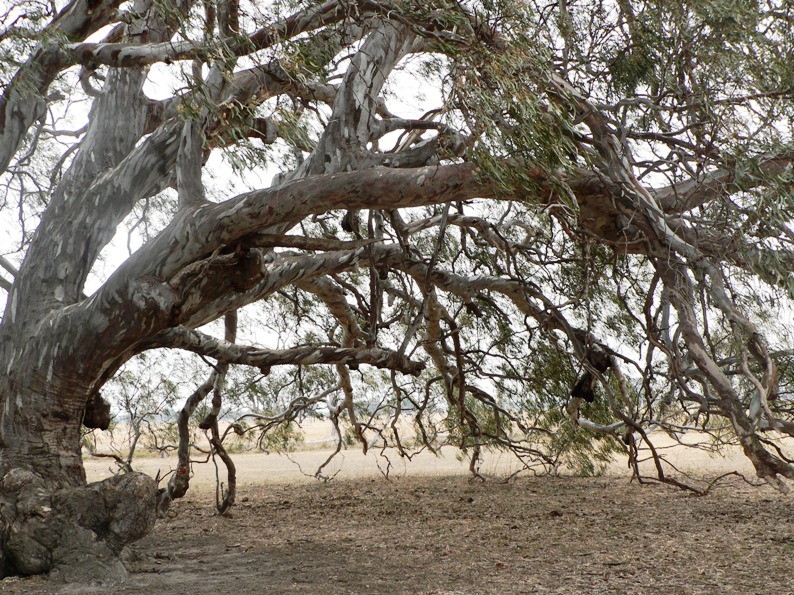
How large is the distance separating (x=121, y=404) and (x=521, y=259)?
17.8 ft

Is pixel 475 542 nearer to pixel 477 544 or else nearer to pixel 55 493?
pixel 477 544

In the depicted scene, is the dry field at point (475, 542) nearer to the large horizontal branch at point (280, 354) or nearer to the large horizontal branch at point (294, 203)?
the large horizontal branch at point (280, 354)

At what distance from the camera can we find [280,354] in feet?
18.0

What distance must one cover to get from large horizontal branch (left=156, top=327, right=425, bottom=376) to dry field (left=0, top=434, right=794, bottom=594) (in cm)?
122

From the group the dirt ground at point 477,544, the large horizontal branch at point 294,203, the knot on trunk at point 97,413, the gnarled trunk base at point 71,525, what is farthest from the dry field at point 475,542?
the large horizontal branch at point 294,203

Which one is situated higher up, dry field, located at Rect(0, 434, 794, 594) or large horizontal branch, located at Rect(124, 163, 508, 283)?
large horizontal branch, located at Rect(124, 163, 508, 283)

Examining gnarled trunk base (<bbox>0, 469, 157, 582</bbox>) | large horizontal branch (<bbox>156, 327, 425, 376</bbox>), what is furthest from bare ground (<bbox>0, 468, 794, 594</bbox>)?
large horizontal branch (<bbox>156, 327, 425, 376</bbox>)

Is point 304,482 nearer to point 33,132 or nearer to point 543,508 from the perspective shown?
point 543,508

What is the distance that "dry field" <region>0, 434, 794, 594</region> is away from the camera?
432 centimetres

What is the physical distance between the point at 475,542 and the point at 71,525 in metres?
2.57

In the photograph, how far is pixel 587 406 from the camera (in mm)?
8641

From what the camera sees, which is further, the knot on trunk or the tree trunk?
the knot on trunk

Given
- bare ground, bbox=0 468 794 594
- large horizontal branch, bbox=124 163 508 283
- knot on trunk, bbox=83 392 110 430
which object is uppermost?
large horizontal branch, bbox=124 163 508 283

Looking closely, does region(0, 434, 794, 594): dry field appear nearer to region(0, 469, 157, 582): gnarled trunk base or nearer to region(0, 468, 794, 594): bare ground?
region(0, 468, 794, 594): bare ground
